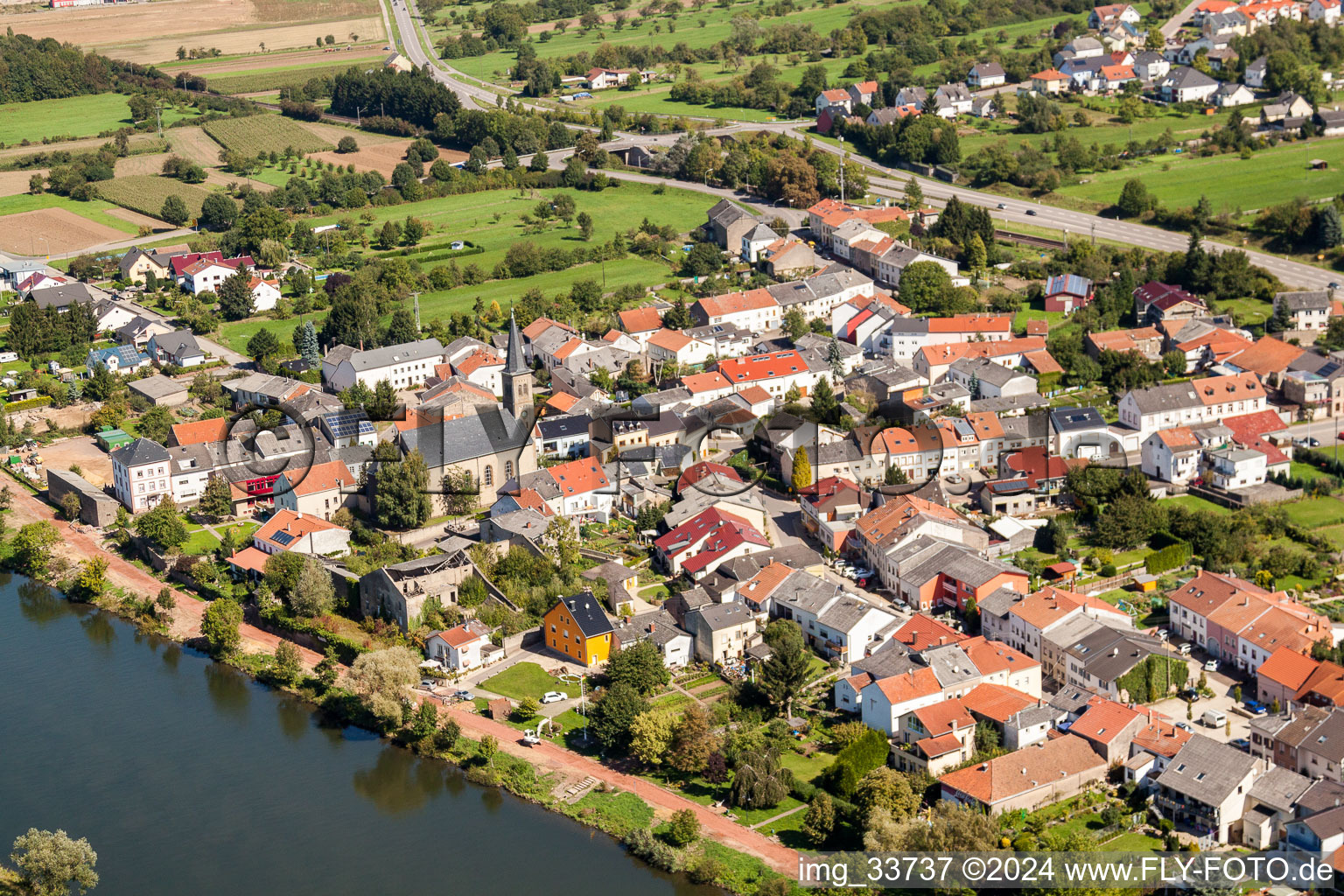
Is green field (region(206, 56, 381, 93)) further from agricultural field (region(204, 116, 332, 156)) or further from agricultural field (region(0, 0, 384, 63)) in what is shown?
agricultural field (region(204, 116, 332, 156))

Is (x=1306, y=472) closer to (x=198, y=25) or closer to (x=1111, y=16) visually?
(x=1111, y=16)

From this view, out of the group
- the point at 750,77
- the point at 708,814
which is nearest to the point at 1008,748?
the point at 708,814

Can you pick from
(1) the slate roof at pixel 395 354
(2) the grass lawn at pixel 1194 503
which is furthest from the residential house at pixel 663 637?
(1) the slate roof at pixel 395 354

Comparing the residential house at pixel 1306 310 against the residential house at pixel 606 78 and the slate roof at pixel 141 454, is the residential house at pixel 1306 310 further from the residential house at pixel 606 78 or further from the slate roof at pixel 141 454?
the residential house at pixel 606 78

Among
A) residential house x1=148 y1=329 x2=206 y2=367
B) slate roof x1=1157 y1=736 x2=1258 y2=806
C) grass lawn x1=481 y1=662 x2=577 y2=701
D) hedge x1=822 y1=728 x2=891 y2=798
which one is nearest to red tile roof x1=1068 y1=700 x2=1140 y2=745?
slate roof x1=1157 y1=736 x2=1258 y2=806

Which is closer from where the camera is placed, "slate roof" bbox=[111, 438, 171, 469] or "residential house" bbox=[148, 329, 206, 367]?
"slate roof" bbox=[111, 438, 171, 469]

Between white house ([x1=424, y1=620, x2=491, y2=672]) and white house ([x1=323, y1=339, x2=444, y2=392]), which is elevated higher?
white house ([x1=323, y1=339, x2=444, y2=392])

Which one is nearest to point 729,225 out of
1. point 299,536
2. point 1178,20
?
point 299,536

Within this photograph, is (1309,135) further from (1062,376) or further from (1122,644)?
(1122,644)
